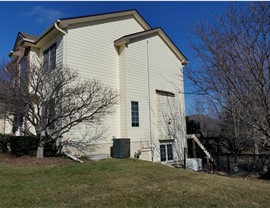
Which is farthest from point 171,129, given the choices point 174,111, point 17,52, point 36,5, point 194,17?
point 17,52

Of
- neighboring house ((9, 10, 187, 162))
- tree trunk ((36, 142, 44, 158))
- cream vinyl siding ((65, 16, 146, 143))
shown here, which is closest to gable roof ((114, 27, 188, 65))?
neighboring house ((9, 10, 187, 162))

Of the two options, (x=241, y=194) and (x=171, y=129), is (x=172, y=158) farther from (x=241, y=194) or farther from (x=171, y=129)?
(x=241, y=194)

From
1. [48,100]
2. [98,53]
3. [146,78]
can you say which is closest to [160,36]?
[146,78]

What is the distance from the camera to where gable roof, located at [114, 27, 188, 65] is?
13.9 metres

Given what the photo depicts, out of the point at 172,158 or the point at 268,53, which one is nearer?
the point at 268,53

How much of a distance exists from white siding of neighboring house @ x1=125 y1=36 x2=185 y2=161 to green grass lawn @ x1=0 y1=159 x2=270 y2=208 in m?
5.91

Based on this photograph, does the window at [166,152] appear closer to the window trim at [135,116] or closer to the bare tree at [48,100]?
the window trim at [135,116]

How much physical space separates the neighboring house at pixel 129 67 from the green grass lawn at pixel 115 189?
4301 millimetres

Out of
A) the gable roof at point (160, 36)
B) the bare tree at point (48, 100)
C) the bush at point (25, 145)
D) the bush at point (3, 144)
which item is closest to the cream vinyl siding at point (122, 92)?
the gable roof at point (160, 36)

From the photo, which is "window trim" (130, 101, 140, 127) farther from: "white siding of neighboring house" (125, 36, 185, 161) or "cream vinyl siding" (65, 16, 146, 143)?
"cream vinyl siding" (65, 16, 146, 143)

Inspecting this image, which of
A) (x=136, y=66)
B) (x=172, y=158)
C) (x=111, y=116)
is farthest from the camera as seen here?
(x=172, y=158)

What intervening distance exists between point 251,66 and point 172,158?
986 centimetres

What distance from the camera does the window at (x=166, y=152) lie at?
15.5 m

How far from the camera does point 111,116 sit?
13.2 m
